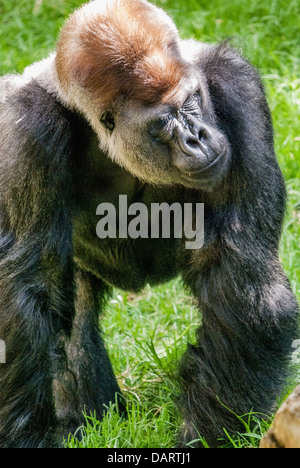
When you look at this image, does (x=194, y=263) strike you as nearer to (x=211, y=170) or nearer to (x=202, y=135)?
(x=211, y=170)

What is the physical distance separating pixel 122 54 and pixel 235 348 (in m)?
1.80

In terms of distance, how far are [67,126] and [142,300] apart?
2.18 meters

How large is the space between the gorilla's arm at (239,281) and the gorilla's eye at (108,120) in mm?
613

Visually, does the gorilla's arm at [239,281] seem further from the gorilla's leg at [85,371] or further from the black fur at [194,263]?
the gorilla's leg at [85,371]

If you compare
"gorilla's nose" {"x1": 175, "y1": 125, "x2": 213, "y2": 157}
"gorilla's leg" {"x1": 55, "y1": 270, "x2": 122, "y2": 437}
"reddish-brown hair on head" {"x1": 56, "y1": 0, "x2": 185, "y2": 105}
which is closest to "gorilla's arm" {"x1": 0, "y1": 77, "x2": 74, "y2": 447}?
"reddish-brown hair on head" {"x1": 56, "y1": 0, "x2": 185, "y2": 105}

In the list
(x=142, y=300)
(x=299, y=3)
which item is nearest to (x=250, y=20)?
(x=299, y=3)

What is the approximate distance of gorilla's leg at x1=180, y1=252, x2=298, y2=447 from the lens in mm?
4746

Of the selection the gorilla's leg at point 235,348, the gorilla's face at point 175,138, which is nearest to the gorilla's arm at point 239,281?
the gorilla's leg at point 235,348

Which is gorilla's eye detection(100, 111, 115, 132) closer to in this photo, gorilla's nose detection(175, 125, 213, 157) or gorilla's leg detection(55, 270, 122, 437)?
A: gorilla's nose detection(175, 125, 213, 157)

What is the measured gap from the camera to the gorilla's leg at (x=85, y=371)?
5609 mm

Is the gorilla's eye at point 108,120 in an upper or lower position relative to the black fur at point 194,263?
upper

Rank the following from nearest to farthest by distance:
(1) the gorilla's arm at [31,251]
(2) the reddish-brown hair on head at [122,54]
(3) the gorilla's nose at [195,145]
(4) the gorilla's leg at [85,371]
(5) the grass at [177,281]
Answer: (3) the gorilla's nose at [195,145], (2) the reddish-brown hair on head at [122,54], (1) the gorilla's arm at [31,251], (5) the grass at [177,281], (4) the gorilla's leg at [85,371]

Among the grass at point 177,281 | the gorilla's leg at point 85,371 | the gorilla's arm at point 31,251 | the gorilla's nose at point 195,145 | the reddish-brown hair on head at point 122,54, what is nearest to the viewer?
the gorilla's nose at point 195,145

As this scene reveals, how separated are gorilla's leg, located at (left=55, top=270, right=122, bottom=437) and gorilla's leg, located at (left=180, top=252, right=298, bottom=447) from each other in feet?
2.58
